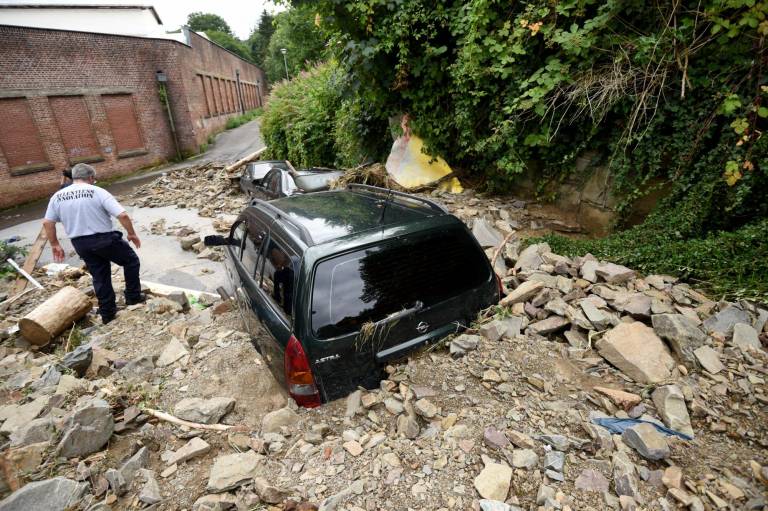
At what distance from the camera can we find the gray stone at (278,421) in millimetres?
2670

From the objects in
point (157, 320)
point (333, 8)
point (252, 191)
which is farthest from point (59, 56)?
point (157, 320)

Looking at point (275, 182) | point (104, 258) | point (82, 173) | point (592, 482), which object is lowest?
point (592, 482)

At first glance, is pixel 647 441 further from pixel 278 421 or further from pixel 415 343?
pixel 278 421

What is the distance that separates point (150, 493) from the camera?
224 cm

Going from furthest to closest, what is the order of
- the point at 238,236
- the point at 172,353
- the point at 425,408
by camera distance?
the point at 238,236
the point at 172,353
the point at 425,408

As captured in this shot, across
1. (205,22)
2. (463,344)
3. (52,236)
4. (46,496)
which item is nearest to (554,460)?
(463,344)

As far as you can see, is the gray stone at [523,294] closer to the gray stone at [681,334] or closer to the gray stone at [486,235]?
the gray stone at [681,334]

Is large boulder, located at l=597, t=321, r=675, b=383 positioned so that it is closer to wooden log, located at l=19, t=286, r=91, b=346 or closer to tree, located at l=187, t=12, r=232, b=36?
wooden log, located at l=19, t=286, r=91, b=346

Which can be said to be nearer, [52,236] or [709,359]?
[709,359]

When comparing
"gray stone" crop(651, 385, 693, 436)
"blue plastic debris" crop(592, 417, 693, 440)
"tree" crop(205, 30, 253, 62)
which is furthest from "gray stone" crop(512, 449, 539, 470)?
"tree" crop(205, 30, 253, 62)

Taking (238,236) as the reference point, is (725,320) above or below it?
below

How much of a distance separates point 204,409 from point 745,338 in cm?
405

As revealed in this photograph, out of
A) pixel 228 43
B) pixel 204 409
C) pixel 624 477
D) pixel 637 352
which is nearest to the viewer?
pixel 624 477

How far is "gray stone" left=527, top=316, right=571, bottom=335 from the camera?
10.5 feet
